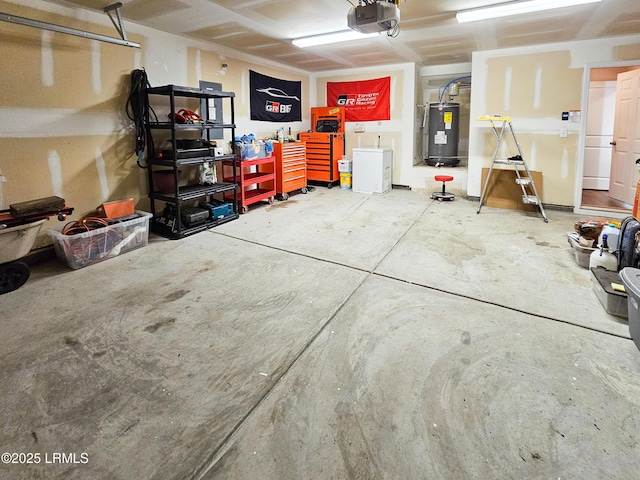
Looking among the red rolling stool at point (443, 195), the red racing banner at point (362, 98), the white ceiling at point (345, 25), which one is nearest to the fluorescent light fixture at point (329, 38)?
the white ceiling at point (345, 25)

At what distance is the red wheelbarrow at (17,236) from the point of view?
275 centimetres

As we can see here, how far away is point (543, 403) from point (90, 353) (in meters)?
2.38

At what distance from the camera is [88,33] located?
11.5ft

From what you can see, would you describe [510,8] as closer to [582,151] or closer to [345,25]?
[345,25]

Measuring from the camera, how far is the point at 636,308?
6.46 ft

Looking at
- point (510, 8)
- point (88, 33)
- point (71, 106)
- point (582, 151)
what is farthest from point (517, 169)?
point (71, 106)

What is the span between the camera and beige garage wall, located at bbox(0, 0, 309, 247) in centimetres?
324

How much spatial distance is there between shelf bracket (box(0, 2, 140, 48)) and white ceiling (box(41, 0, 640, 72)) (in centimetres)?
9

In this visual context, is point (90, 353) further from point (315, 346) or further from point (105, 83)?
point (105, 83)

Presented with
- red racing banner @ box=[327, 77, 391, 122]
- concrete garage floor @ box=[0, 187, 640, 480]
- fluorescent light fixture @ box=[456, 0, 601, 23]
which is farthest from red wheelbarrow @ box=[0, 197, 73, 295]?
red racing banner @ box=[327, 77, 391, 122]

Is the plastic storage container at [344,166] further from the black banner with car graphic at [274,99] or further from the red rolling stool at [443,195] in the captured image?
the red rolling stool at [443,195]

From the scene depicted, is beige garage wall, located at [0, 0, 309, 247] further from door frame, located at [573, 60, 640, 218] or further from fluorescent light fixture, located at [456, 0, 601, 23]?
door frame, located at [573, 60, 640, 218]

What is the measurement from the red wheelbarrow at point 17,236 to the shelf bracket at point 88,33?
1.52m

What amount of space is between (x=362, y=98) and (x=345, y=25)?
9.41 ft
